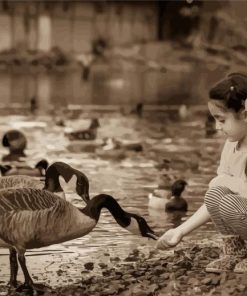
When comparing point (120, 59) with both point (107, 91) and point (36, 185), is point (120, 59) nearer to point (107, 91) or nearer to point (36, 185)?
point (107, 91)

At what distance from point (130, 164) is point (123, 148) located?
2.63ft

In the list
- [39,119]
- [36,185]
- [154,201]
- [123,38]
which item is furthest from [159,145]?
[36,185]

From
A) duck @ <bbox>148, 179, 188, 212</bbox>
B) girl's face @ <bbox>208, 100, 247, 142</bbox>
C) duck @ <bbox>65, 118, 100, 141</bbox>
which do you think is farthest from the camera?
duck @ <bbox>65, 118, 100, 141</bbox>

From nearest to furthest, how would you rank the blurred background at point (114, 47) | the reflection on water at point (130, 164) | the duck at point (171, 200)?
the reflection on water at point (130, 164) < the duck at point (171, 200) < the blurred background at point (114, 47)

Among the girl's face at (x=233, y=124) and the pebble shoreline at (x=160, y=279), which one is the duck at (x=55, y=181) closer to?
the pebble shoreline at (x=160, y=279)

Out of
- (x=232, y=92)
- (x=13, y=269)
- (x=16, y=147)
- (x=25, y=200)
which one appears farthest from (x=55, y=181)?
(x=16, y=147)

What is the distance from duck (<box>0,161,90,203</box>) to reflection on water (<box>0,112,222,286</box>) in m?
0.48

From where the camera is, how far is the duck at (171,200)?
160 inches

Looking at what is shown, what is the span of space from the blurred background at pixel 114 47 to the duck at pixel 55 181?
6.11 m

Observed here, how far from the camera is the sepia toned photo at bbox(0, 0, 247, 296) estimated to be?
8.64 ft

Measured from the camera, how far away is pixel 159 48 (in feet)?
35.6

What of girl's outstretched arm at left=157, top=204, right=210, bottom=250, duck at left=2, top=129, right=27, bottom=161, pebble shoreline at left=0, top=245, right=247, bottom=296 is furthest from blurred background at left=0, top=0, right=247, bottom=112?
girl's outstretched arm at left=157, top=204, right=210, bottom=250

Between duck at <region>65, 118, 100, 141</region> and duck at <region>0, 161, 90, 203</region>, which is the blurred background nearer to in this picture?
duck at <region>65, 118, 100, 141</region>

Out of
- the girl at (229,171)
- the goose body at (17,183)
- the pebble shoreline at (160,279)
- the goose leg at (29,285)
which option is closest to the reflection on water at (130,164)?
the pebble shoreline at (160,279)
